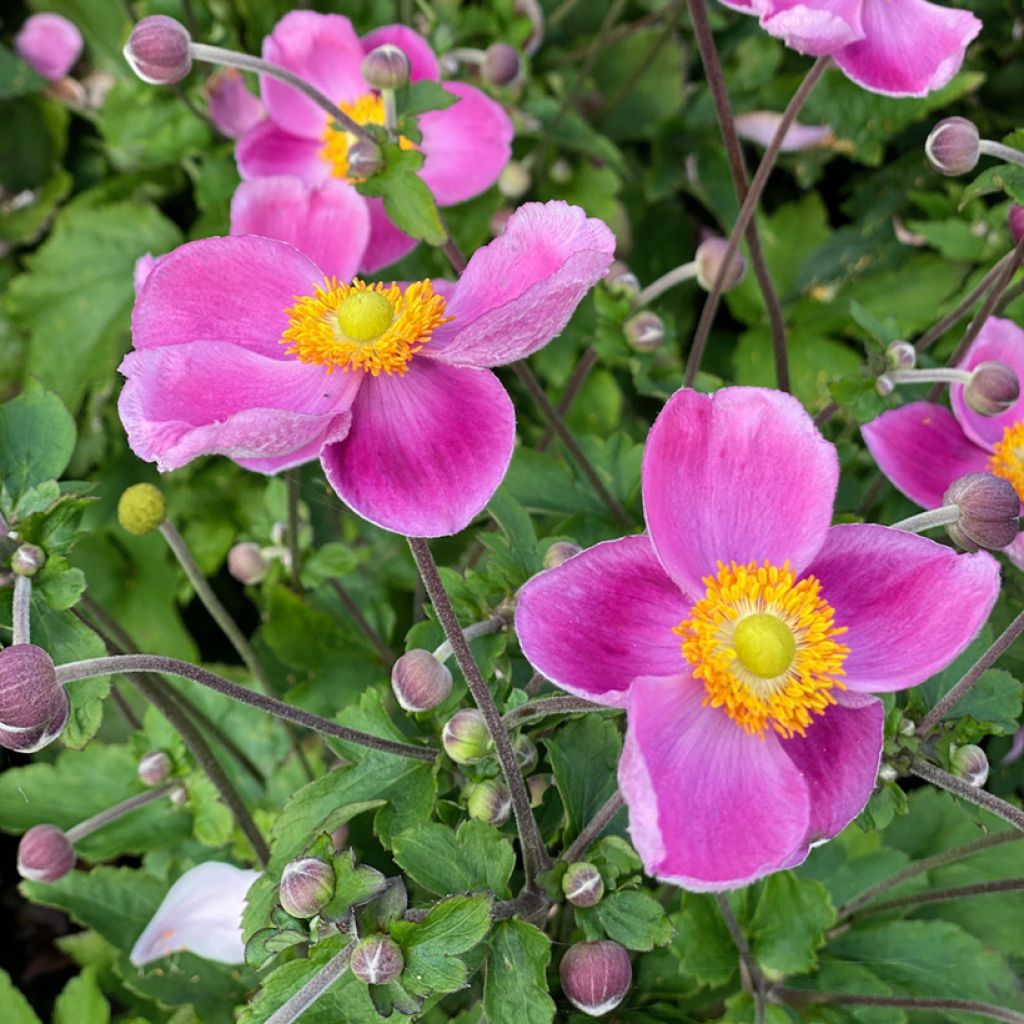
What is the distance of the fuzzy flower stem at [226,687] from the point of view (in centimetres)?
105

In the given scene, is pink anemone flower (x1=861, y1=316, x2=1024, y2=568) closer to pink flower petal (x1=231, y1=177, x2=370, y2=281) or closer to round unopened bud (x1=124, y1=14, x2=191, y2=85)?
pink flower petal (x1=231, y1=177, x2=370, y2=281)

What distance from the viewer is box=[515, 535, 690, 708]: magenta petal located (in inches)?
40.8

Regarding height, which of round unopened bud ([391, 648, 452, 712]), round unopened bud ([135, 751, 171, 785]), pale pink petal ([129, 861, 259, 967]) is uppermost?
round unopened bud ([391, 648, 452, 712])

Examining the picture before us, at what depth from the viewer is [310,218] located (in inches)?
62.9

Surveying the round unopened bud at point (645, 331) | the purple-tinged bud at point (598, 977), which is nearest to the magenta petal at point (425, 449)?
the purple-tinged bud at point (598, 977)

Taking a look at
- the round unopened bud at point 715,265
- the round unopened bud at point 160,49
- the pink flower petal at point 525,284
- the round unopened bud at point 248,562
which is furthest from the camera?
the round unopened bud at point 248,562

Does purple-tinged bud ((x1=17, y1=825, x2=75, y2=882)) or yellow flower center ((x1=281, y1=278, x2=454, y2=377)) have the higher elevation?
yellow flower center ((x1=281, y1=278, x2=454, y2=377))

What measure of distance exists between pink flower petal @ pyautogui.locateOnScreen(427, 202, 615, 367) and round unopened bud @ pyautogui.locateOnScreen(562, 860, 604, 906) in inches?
20.4

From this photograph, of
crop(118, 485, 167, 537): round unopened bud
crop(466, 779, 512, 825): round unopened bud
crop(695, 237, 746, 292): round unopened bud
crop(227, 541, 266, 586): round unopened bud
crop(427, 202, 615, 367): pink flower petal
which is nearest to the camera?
crop(427, 202, 615, 367): pink flower petal

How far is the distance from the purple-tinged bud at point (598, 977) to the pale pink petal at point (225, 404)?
585 millimetres

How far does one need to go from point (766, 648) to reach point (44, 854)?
A: 3.20ft

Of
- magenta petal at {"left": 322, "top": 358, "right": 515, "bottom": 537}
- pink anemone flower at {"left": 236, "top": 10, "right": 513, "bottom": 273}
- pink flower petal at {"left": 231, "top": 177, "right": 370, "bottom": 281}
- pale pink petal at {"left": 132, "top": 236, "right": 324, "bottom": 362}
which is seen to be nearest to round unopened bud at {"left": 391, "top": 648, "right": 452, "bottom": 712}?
magenta petal at {"left": 322, "top": 358, "right": 515, "bottom": 537}

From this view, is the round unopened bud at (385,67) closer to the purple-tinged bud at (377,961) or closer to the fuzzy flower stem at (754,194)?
the fuzzy flower stem at (754,194)

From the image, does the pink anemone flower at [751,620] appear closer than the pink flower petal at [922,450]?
Yes
